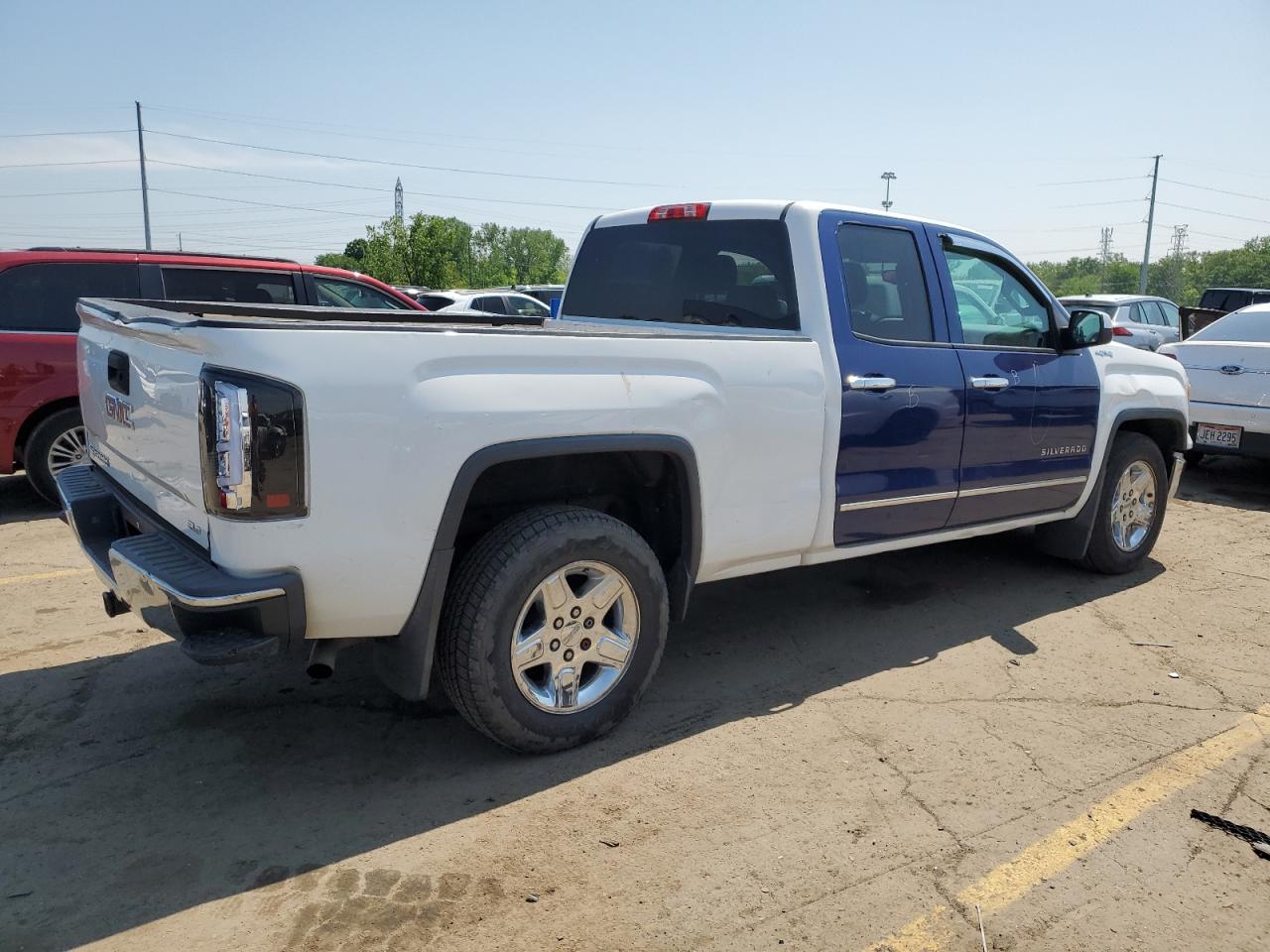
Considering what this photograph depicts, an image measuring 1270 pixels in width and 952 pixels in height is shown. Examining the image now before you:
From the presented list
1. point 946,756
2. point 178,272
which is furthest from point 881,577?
point 178,272

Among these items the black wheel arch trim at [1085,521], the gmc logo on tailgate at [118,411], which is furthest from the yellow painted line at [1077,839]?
the gmc logo on tailgate at [118,411]

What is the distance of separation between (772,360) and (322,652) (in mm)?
1948

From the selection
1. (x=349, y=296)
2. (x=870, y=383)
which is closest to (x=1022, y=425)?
(x=870, y=383)

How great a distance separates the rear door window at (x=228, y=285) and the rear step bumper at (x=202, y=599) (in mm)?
4854

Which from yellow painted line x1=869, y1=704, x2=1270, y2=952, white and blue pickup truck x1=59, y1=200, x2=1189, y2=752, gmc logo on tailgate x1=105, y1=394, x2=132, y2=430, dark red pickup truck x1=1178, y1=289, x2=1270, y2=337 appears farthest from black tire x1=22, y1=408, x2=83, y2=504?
dark red pickup truck x1=1178, y1=289, x2=1270, y2=337

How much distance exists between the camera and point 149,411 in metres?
2.98

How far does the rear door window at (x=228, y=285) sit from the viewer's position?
23.7 ft

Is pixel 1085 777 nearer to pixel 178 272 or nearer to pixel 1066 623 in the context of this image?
pixel 1066 623

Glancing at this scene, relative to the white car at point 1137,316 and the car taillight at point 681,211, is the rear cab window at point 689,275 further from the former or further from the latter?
the white car at point 1137,316

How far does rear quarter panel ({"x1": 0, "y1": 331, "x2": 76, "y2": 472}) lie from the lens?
21.4 feet

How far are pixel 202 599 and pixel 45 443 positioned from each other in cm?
517

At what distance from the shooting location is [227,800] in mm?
3041

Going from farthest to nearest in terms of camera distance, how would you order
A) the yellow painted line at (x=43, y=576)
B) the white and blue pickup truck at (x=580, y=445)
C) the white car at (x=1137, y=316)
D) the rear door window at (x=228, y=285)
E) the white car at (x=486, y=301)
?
the white car at (x=486, y=301)
the white car at (x=1137, y=316)
the rear door window at (x=228, y=285)
the yellow painted line at (x=43, y=576)
the white and blue pickup truck at (x=580, y=445)

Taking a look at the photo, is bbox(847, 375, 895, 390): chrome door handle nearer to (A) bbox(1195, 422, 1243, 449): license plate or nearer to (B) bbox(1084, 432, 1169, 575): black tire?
(B) bbox(1084, 432, 1169, 575): black tire
